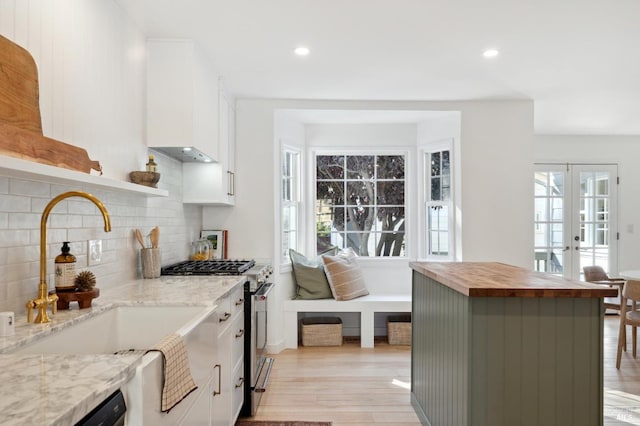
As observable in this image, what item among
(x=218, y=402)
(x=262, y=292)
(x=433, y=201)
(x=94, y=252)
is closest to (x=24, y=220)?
(x=94, y=252)

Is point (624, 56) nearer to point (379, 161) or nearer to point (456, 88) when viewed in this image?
point (456, 88)

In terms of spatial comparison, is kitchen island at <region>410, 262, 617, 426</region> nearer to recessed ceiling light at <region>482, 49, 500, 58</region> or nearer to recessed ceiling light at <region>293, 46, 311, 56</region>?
recessed ceiling light at <region>482, 49, 500, 58</region>

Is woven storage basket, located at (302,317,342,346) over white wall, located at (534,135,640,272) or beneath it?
beneath

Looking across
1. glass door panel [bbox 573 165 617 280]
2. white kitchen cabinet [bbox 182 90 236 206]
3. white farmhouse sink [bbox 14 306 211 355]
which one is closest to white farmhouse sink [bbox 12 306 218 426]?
white farmhouse sink [bbox 14 306 211 355]

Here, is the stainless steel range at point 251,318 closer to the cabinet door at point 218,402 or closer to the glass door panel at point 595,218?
the cabinet door at point 218,402

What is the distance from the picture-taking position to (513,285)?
1927mm

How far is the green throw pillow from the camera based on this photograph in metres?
4.52

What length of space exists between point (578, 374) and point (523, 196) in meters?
2.83

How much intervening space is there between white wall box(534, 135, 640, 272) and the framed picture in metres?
4.63

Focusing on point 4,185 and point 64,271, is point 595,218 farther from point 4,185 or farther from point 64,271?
point 4,185

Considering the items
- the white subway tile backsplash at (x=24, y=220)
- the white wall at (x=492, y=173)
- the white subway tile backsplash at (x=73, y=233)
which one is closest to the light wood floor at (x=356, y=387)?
the white wall at (x=492, y=173)

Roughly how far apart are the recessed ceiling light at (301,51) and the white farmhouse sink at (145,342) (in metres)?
2.03

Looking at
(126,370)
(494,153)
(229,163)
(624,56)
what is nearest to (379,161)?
(494,153)

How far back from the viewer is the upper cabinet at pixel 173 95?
9.21 ft
